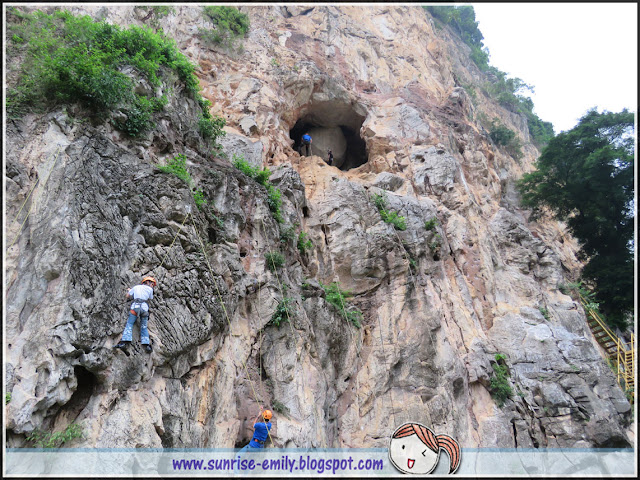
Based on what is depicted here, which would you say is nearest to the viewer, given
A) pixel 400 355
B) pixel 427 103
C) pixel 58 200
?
pixel 58 200

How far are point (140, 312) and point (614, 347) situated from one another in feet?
57.5

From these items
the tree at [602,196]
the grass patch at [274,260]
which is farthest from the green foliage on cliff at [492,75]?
the grass patch at [274,260]


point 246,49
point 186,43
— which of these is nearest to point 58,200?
point 186,43

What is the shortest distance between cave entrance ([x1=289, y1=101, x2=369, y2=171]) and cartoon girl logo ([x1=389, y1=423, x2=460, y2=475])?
13258mm

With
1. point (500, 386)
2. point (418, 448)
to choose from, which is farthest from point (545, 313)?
point (418, 448)

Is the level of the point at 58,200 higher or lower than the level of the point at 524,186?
lower

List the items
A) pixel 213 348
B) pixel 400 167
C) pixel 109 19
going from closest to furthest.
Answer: pixel 213 348, pixel 109 19, pixel 400 167

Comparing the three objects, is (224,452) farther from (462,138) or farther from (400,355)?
(462,138)

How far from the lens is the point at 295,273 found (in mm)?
12062

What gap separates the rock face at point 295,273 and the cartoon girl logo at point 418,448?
0.46 metres

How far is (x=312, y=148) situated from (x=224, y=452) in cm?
1535

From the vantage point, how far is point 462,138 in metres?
21.1

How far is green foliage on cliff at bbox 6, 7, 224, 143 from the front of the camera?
8641mm

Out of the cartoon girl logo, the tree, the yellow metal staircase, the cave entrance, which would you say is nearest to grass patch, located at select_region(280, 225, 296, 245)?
the cartoon girl logo
